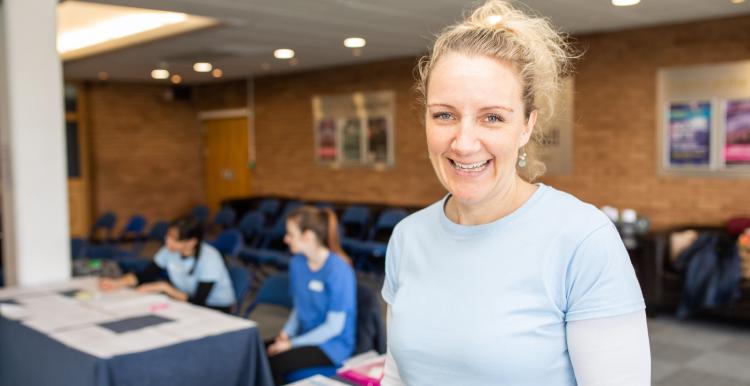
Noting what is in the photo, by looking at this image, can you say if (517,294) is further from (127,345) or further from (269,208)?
(269,208)

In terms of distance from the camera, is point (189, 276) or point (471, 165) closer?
point (471, 165)

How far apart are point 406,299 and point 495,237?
23 centimetres

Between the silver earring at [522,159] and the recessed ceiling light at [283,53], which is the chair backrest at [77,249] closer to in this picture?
the recessed ceiling light at [283,53]

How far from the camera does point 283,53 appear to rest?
348 inches

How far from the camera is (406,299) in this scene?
1398 mm

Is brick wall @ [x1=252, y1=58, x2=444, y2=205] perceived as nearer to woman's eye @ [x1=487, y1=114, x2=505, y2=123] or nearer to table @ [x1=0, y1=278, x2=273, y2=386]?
table @ [x1=0, y1=278, x2=273, y2=386]

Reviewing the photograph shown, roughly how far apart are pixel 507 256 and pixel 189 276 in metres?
3.72

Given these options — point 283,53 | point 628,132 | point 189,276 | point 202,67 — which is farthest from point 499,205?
point 202,67

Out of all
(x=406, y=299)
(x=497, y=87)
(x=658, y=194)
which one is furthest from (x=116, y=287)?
(x=658, y=194)

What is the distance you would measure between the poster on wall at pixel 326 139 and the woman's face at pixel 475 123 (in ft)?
31.6

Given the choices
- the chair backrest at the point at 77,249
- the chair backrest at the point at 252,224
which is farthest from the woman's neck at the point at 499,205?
the chair backrest at the point at 252,224

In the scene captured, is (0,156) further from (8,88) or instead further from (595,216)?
(595,216)

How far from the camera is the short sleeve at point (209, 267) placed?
457 centimetres

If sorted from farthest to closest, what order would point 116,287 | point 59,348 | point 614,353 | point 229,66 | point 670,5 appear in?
point 229,66 → point 670,5 → point 116,287 → point 59,348 → point 614,353
